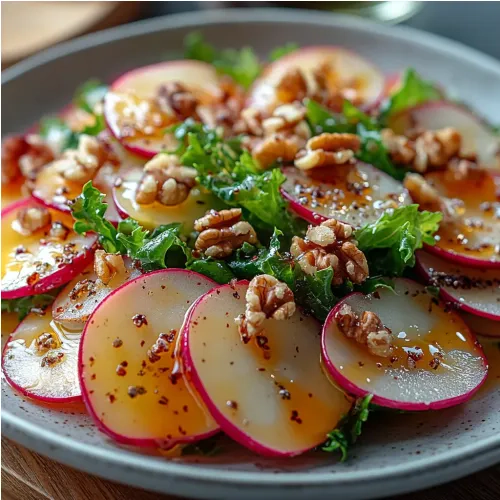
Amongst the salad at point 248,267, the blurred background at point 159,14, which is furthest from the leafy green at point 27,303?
the blurred background at point 159,14

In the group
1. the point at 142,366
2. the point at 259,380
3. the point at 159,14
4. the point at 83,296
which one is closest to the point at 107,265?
the point at 83,296

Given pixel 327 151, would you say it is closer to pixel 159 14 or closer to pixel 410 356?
pixel 410 356

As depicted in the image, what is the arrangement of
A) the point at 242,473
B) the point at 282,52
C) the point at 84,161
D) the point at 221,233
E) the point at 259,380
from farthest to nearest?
the point at 282,52 → the point at 84,161 → the point at 221,233 → the point at 259,380 → the point at 242,473

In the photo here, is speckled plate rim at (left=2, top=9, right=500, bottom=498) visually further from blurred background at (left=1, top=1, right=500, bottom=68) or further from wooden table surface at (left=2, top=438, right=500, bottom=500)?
blurred background at (left=1, top=1, right=500, bottom=68)

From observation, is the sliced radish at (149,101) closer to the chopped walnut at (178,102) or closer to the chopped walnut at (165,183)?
the chopped walnut at (178,102)

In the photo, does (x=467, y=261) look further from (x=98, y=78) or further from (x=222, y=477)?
(x=98, y=78)

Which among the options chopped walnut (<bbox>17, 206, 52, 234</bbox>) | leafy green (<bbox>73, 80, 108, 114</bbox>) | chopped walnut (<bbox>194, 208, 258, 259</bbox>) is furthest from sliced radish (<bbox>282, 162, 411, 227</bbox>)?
leafy green (<bbox>73, 80, 108, 114</bbox>)

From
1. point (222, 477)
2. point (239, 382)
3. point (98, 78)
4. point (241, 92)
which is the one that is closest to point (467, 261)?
point (239, 382)
